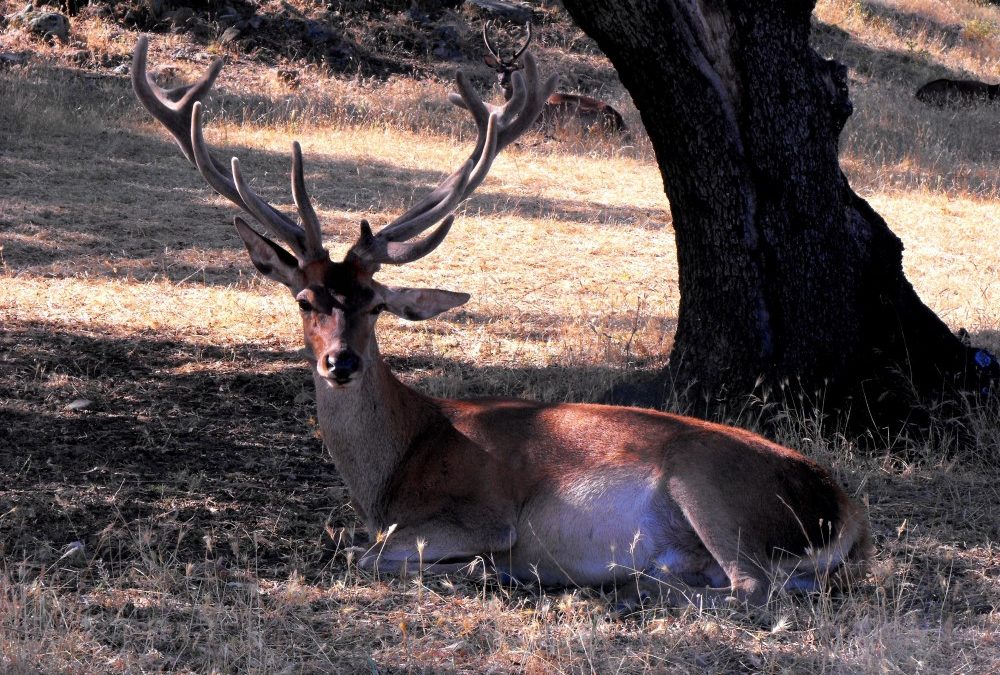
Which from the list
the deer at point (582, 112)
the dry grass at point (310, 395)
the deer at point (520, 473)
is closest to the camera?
the dry grass at point (310, 395)

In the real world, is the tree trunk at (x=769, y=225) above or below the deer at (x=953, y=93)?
below

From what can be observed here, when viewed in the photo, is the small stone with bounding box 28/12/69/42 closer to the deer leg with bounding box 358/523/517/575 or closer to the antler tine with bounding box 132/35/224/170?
the antler tine with bounding box 132/35/224/170

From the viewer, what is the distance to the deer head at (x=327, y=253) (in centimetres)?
497

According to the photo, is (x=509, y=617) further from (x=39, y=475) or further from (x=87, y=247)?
(x=87, y=247)

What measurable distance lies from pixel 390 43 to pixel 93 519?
17.5 metres

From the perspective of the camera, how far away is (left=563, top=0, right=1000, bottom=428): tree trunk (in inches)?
240

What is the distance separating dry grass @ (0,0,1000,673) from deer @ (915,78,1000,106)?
13.5 ft

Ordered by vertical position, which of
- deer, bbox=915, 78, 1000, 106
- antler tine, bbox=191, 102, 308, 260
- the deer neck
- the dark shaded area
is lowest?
the dark shaded area

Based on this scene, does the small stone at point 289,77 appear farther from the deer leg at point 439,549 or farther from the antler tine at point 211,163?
the deer leg at point 439,549

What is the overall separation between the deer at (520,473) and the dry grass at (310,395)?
0.59 ft

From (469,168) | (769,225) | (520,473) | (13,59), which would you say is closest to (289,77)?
(13,59)

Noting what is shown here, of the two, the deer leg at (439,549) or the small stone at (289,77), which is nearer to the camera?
the deer leg at (439,549)

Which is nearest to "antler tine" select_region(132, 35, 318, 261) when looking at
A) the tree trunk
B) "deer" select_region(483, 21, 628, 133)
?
the tree trunk

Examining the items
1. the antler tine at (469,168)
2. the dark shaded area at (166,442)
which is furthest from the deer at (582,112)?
the antler tine at (469,168)
